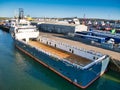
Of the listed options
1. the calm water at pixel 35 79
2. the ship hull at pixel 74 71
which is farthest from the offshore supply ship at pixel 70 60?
the calm water at pixel 35 79

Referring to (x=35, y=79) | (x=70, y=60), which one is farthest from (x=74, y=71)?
(x=35, y=79)

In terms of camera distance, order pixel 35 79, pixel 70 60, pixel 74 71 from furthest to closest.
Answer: pixel 70 60 → pixel 35 79 → pixel 74 71

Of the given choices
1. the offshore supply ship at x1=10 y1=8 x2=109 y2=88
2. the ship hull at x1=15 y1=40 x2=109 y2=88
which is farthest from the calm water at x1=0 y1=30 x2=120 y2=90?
the offshore supply ship at x1=10 y1=8 x2=109 y2=88

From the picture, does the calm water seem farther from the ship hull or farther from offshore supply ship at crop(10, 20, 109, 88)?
offshore supply ship at crop(10, 20, 109, 88)

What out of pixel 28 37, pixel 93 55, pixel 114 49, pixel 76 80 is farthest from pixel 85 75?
pixel 28 37

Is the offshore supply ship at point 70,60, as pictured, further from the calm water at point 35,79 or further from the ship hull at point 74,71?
the calm water at point 35,79

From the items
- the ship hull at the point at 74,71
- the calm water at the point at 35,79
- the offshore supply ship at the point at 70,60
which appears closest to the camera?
the ship hull at the point at 74,71

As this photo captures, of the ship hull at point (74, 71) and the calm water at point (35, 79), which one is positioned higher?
the ship hull at point (74, 71)

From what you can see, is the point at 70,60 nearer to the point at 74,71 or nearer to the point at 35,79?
the point at 74,71
